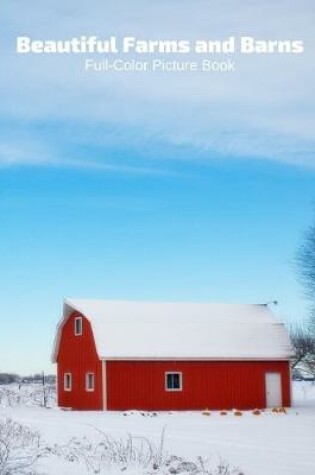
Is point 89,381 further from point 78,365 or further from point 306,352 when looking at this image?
point 306,352

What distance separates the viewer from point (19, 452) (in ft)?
48.1

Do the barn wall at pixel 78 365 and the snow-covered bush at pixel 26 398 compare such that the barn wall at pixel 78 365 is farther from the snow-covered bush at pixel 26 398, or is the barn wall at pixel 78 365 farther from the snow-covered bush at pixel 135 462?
the snow-covered bush at pixel 135 462

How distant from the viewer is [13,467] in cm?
1276

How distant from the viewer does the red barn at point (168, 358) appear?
117 ft

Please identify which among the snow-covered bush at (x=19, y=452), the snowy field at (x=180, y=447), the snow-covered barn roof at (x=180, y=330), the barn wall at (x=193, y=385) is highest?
the snow-covered barn roof at (x=180, y=330)

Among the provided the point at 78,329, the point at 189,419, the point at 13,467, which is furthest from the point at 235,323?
the point at 13,467

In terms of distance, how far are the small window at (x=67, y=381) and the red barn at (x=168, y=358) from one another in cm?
5

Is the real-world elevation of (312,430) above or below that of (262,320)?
below

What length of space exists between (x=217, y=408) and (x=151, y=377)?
3.46 meters

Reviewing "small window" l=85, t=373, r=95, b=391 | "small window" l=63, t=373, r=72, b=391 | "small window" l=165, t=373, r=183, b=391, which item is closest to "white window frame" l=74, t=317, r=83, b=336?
"small window" l=85, t=373, r=95, b=391

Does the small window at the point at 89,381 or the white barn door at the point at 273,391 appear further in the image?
the white barn door at the point at 273,391

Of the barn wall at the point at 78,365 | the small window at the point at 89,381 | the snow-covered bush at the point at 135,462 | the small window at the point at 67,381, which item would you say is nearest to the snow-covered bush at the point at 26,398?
the small window at the point at 67,381

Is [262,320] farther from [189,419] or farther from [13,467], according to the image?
[13,467]

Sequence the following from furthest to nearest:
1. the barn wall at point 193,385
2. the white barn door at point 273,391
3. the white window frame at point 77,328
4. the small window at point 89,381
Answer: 1. the white window frame at point 77,328
2. the white barn door at point 273,391
3. the small window at point 89,381
4. the barn wall at point 193,385
